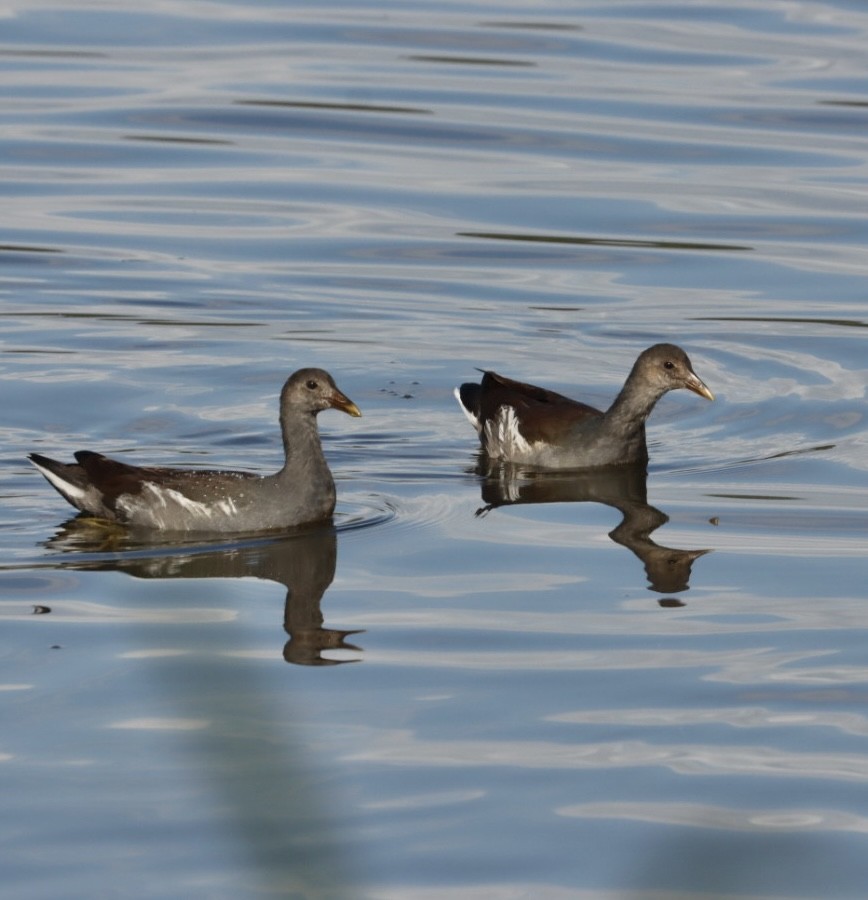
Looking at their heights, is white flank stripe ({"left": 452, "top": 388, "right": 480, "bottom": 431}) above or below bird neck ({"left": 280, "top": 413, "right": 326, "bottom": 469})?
below

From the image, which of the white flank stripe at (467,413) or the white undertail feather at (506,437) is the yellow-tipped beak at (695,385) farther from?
the white flank stripe at (467,413)

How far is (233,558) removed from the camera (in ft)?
36.4

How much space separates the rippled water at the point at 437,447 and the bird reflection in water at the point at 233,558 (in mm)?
36

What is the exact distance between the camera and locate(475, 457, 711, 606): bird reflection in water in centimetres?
1114

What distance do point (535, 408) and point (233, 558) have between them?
3.87 m

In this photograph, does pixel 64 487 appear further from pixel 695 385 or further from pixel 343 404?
pixel 695 385

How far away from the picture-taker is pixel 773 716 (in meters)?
8.48

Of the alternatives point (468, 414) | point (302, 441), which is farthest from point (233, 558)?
point (468, 414)

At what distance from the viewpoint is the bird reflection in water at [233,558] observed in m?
10.5

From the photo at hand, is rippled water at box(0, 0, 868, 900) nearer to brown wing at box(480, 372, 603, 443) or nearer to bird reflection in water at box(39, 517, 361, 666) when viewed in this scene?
bird reflection in water at box(39, 517, 361, 666)

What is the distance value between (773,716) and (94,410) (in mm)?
7623

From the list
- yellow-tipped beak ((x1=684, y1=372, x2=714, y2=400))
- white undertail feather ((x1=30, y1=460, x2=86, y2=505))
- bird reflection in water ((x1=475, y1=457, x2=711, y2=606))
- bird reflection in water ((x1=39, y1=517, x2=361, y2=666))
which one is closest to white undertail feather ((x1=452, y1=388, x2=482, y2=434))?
bird reflection in water ((x1=475, y1=457, x2=711, y2=606))

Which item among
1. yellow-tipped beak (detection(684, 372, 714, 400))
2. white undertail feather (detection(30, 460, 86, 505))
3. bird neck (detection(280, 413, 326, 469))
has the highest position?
yellow-tipped beak (detection(684, 372, 714, 400))

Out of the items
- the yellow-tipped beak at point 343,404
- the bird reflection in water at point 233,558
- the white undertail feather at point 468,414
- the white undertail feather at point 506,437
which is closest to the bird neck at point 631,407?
the white undertail feather at point 506,437
